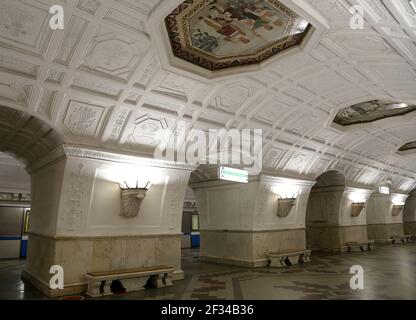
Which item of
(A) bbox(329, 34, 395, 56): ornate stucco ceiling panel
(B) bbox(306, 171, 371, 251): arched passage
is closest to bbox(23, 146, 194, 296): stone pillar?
(A) bbox(329, 34, 395, 56): ornate stucco ceiling panel

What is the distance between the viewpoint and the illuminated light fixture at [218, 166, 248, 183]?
11245 millimetres

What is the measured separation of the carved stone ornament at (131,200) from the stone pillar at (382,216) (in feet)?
64.6

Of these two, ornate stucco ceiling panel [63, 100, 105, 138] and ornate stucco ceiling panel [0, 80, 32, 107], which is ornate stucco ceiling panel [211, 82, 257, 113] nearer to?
ornate stucco ceiling panel [63, 100, 105, 138]

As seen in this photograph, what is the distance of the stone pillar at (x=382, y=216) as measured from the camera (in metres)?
22.9

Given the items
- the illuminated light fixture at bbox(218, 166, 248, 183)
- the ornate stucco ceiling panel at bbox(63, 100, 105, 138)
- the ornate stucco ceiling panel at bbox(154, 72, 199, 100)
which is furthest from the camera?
the illuminated light fixture at bbox(218, 166, 248, 183)

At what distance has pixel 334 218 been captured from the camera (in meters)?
17.7

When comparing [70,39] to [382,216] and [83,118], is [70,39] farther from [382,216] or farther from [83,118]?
[382,216]

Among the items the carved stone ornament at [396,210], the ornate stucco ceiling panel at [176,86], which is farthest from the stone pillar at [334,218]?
the ornate stucco ceiling panel at [176,86]

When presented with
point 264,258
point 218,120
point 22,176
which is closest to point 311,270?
point 264,258

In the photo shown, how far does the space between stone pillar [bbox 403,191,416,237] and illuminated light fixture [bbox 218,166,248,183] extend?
22.4m

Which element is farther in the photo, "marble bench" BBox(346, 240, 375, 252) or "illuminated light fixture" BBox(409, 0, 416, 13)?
"marble bench" BBox(346, 240, 375, 252)

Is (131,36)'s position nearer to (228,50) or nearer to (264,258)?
(228,50)

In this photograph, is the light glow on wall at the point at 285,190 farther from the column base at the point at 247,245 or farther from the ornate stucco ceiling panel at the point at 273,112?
the ornate stucco ceiling panel at the point at 273,112

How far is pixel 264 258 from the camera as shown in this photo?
12.3 m
